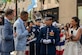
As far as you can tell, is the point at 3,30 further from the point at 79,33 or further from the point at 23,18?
the point at 79,33

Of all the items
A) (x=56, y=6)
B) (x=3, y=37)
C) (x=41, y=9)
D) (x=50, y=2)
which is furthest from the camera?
(x=41, y=9)

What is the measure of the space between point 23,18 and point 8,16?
42.0 inches

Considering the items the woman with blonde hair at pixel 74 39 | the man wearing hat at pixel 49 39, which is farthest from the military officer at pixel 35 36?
the man wearing hat at pixel 49 39

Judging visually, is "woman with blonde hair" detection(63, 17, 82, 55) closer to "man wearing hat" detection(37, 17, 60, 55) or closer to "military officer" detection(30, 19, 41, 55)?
"man wearing hat" detection(37, 17, 60, 55)

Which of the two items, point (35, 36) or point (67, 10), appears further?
point (67, 10)

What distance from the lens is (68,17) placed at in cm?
2694

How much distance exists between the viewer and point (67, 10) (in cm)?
2675

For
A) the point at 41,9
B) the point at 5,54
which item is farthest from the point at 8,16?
the point at 41,9

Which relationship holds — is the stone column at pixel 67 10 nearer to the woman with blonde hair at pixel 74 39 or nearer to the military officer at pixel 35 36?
the military officer at pixel 35 36

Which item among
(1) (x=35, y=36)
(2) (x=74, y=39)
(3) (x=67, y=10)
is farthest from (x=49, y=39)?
(3) (x=67, y=10)

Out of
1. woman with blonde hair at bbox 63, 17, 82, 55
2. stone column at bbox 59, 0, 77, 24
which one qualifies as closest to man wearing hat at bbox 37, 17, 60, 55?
woman with blonde hair at bbox 63, 17, 82, 55

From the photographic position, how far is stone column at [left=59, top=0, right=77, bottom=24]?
2615 centimetres

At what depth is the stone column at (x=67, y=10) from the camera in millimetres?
26147

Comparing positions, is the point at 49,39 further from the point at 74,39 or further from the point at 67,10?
the point at 67,10
